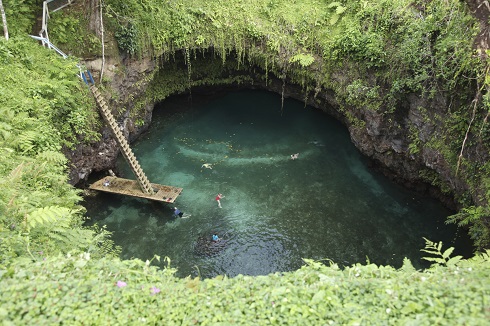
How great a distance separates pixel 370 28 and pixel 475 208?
334 inches

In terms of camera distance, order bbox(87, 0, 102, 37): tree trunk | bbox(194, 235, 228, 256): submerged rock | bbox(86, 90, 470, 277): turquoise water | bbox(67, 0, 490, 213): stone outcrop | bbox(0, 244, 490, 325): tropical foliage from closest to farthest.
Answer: bbox(0, 244, 490, 325): tropical foliage
bbox(194, 235, 228, 256): submerged rock
bbox(86, 90, 470, 277): turquoise water
bbox(67, 0, 490, 213): stone outcrop
bbox(87, 0, 102, 37): tree trunk

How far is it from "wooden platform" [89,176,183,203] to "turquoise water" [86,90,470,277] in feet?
2.07

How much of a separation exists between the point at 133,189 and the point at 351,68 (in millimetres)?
11024

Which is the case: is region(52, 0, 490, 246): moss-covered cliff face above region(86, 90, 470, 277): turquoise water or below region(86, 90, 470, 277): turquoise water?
above

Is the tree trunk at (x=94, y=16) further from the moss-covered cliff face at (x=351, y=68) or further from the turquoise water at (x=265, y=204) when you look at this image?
the turquoise water at (x=265, y=204)

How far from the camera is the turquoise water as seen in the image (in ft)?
43.0

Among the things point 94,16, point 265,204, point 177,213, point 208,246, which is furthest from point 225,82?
point 208,246

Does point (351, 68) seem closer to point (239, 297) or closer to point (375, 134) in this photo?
point (375, 134)

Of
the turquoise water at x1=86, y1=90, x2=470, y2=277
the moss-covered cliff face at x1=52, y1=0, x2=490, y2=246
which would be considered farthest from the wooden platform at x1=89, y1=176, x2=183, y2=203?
the moss-covered cliff face at x1=52, y1=0, x2=490, y2=246

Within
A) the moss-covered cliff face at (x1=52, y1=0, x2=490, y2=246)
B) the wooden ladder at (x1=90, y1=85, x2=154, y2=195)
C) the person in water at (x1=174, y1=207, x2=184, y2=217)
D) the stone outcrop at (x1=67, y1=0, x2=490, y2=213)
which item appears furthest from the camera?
the person in water at (x1=174, y1=207, x2=184, y2=217)

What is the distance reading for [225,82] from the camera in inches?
846

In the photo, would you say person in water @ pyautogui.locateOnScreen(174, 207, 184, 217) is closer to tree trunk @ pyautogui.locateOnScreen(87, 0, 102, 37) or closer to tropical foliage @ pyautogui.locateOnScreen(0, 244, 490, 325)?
tropical foliage @ pyautogui.locateOnScreen(0, 244, 490, 325)

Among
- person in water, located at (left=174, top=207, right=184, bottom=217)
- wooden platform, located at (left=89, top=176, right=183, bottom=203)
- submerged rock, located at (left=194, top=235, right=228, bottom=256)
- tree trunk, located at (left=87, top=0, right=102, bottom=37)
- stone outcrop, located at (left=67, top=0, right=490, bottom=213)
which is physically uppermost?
tree trunk, located at (left=87, top=0, right=102, bottom=37)

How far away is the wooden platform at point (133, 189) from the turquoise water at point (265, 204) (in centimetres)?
63
